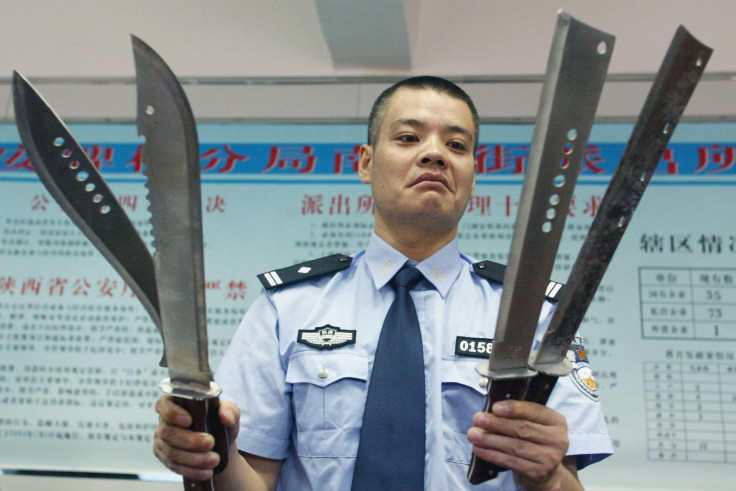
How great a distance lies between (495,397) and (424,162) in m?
0.34

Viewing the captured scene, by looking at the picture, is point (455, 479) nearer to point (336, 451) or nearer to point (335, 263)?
point (336, 451)

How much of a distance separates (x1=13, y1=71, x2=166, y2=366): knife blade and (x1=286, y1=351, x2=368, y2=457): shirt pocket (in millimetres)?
216

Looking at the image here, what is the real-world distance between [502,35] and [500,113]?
0.18 metres

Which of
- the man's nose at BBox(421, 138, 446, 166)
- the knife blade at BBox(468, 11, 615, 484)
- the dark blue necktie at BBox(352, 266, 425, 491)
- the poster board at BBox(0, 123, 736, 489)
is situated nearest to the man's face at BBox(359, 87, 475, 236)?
the man's nose at BBox(421, 138, 446, 166)

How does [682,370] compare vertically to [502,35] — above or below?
below

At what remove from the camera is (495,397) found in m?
0.50

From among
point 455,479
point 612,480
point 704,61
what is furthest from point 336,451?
point 612,480

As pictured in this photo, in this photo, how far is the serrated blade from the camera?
0.50 metres

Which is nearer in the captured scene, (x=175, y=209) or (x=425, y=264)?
(x=175, y=209)

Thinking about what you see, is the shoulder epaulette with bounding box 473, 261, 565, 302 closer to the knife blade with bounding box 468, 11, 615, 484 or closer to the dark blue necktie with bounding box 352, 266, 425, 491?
the dark blue necktie with bounding box 352, 266, 425, 491

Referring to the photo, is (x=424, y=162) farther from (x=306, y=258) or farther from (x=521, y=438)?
(x=306, y=258)

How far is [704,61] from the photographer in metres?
0.46

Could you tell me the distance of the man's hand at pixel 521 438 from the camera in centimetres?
51

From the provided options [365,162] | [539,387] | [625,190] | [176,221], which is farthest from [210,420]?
[365,162]
